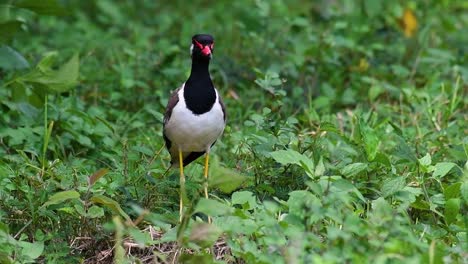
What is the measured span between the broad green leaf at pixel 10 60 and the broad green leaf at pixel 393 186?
7.83 feet

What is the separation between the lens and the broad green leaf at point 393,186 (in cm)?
460

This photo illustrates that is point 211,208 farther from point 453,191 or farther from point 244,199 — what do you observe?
point 453,191

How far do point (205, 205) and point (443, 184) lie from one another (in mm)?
1734

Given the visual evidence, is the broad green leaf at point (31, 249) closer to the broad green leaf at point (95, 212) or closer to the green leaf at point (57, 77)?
the broad green leaf at point (95, 212)

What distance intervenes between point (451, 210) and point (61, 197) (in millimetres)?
1784

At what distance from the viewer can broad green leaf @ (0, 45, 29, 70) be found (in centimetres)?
582

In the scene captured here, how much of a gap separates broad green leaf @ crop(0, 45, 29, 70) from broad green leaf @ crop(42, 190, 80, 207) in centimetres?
170

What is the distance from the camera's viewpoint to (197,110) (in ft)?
16.3

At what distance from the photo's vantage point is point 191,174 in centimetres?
547

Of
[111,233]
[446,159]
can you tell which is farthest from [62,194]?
[446,159]

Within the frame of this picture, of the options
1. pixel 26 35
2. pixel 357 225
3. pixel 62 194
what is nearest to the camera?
pixel 357 225

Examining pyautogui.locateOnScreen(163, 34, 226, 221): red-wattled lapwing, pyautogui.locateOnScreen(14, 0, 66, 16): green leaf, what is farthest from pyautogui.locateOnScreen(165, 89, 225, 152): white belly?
pyautogui.locateOnScreen(14, 0, 66, 16): green leaf

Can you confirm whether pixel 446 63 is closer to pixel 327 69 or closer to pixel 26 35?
pixel 327 69

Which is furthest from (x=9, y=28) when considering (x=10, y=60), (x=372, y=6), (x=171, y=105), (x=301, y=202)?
(x=372, y=6)
